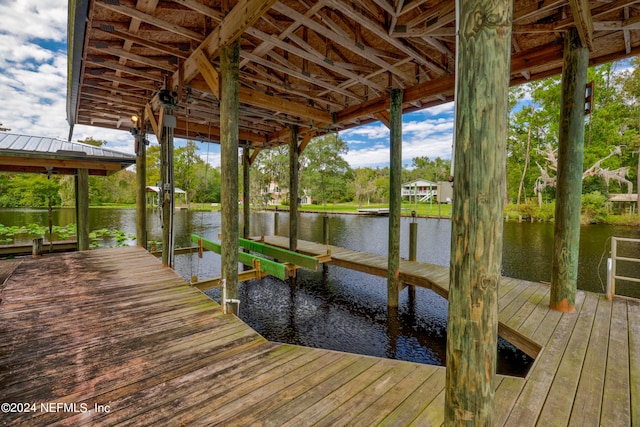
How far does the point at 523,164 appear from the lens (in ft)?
93.7

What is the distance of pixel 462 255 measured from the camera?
1.27 metres

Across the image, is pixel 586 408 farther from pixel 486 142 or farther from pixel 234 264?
pixel 234 264

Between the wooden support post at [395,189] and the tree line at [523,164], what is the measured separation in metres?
9.43

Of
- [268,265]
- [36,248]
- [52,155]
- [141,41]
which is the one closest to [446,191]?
[268,265]

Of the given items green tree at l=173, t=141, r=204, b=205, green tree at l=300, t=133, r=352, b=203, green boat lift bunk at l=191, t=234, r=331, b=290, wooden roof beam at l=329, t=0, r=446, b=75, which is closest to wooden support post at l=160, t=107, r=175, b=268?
green boat lift bunk at l=191, t=234, r=331, b=290

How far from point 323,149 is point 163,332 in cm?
3736

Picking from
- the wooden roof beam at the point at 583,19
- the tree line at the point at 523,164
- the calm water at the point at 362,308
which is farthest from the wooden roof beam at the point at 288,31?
the tree line at the point at 523,164

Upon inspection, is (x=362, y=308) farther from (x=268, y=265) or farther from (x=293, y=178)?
(x=293, y=178)

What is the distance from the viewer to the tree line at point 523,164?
71.4ft

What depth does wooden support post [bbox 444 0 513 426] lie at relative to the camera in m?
1.19

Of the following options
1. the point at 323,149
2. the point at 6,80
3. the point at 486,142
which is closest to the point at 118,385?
the point at 486,142

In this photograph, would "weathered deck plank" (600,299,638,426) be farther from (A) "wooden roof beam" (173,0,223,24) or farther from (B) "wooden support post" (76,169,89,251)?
(B) "wooden support post" (76,169,89,251)

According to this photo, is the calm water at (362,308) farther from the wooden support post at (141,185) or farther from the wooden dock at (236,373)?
the wooden dock at (236,373)

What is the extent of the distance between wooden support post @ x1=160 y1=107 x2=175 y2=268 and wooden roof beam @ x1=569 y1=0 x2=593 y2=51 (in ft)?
20.0
